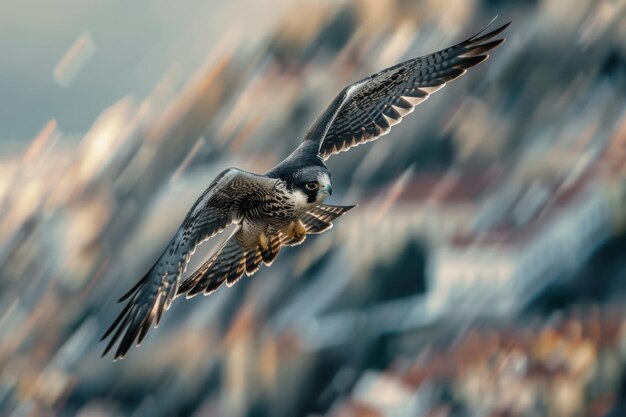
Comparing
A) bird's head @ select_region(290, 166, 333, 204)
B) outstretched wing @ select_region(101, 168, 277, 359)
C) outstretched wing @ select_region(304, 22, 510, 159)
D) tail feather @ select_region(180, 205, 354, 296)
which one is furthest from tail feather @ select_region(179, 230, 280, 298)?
outstretched wing @ select_region(304, 22, 510, 159)

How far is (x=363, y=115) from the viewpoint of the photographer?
130 inches

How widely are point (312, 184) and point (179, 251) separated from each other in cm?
46

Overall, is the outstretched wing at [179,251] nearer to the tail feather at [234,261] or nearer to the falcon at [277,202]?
the falcon at [277,202]

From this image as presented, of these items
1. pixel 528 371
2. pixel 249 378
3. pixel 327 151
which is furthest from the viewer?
pixel 528 371

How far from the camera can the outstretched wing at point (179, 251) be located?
246 cm

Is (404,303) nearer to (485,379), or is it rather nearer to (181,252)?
(485,379)

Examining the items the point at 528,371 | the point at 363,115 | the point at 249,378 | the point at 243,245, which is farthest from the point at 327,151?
the point at 528,371

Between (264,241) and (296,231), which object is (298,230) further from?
(264,241)

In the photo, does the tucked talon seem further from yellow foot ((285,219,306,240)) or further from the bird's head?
the bird's head

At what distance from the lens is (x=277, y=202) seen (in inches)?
108

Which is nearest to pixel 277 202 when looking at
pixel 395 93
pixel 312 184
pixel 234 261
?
pixel 312 184

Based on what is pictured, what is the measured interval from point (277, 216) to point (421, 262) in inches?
190

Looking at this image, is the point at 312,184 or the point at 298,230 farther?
the point at 298,230

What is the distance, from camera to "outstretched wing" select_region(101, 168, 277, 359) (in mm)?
2455
